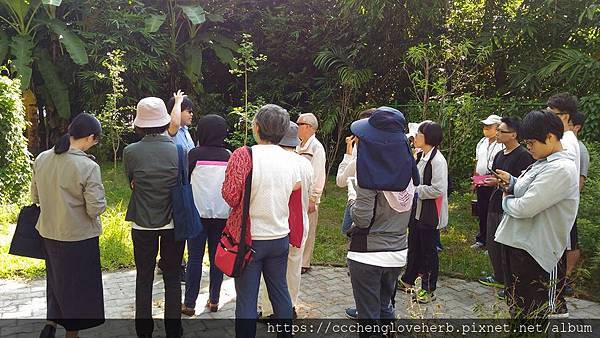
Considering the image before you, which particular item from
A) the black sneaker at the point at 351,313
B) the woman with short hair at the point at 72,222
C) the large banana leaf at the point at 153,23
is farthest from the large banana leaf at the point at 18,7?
the black sneaker at the point at 351,313

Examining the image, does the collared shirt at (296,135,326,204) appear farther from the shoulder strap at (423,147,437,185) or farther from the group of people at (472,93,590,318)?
the group of people at (472,93,590,318)

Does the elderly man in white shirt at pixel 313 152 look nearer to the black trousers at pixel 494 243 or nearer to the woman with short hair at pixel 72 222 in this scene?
the black trousers at pixel 494 243

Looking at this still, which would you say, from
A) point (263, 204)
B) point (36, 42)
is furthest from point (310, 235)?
point (36, 42)

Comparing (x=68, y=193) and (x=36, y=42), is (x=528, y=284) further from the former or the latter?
(x=36, y=42)

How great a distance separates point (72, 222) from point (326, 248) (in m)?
3.59

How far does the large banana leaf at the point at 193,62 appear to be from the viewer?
1264cm

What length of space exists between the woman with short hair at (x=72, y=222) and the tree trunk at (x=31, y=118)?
10.5 m

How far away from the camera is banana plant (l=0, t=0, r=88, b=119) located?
1070cm

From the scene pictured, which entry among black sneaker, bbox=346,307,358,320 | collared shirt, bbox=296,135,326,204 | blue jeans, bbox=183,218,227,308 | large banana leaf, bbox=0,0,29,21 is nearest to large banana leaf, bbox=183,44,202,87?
large banana leaf, bbox=0,0,29,21

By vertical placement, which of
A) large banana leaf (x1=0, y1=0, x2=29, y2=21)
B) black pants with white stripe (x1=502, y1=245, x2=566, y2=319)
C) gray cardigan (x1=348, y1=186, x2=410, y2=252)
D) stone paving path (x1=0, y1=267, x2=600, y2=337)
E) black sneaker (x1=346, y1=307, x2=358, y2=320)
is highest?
large banana leaf (x1=0, y1=0, x2=29, y2=21)

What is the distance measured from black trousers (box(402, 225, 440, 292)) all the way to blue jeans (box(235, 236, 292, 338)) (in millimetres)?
1622

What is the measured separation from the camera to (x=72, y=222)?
3254mm

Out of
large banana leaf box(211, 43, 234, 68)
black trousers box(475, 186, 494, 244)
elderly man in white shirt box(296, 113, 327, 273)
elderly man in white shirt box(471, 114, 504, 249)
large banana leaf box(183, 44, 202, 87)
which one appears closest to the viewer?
elderly man in white shirt box(296, 113, 327, 273)

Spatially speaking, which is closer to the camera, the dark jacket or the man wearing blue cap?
the man wearing blue cap
